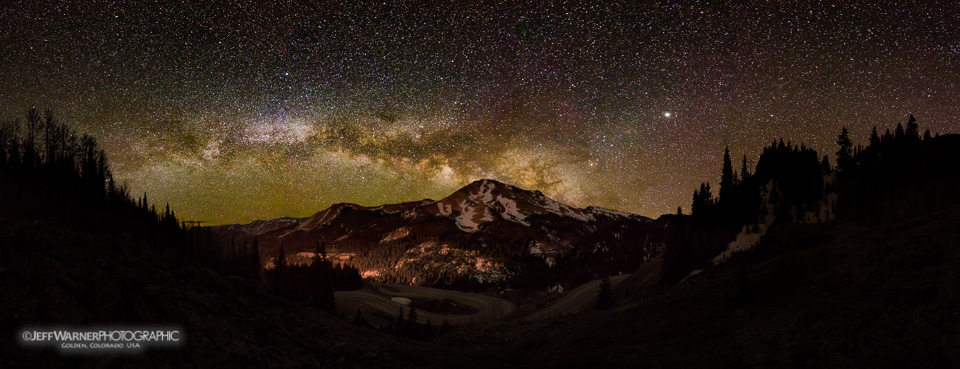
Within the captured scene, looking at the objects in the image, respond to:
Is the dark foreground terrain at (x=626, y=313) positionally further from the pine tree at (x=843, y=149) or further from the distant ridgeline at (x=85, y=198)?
the pine tree at (x=843, y=149)

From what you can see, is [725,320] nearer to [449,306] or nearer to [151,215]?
[151,215]

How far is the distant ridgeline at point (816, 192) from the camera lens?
67688mm

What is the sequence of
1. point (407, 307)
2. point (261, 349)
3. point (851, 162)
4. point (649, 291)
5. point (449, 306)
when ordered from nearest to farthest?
point (261, 349) < point (649, 291) < point (851, 162) < point (407, 307) < point (449, 306)

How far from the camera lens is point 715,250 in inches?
2881

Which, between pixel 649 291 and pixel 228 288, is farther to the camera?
pixel 649 291

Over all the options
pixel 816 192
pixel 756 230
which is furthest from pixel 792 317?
pixel 816 192

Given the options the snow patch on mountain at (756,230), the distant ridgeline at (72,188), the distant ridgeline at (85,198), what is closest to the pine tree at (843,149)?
the snow patch on mountain at (756,230)

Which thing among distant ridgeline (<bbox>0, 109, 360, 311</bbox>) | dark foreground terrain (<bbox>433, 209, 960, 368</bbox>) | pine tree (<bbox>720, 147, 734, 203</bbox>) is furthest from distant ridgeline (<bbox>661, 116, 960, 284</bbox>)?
distant ridgeline (<bbox>0, 109, 360, 311</bbox>)

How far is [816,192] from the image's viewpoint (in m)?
86.6

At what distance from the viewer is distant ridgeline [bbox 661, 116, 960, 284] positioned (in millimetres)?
67688

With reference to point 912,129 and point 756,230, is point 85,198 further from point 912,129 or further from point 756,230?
point 912,129

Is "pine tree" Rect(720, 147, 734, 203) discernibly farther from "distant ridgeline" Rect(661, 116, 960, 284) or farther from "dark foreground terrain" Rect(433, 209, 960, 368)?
"dark foreground terrain" Rect(433, 209, 960, 368)

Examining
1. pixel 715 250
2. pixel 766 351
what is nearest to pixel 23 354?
pixel 766 351

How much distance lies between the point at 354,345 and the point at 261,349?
45.1ft
